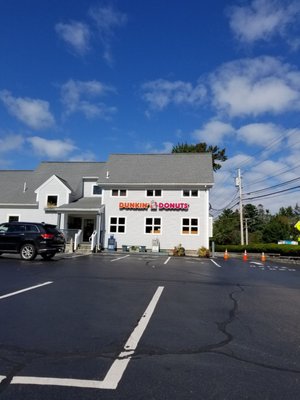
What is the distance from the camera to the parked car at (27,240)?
55.5ft

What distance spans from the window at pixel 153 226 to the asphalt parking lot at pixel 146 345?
21.6 meters

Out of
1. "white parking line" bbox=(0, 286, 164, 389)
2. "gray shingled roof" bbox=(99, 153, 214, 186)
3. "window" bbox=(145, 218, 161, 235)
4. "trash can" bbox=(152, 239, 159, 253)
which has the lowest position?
"white parking line" bbox=(0, 286, 164, 389)

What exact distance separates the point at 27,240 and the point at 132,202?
14778 millimetres

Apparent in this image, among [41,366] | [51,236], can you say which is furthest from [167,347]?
[51,236]

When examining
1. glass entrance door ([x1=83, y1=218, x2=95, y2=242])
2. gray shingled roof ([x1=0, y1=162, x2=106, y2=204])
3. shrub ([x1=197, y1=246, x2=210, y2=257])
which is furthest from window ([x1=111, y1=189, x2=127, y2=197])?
shrub ([x1=197, y1=246, x2=210, y2=257])

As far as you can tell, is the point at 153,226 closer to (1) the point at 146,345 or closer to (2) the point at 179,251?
(2) the point at 179,251

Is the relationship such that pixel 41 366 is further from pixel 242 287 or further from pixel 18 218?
pixel 18 218

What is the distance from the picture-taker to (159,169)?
108 feet

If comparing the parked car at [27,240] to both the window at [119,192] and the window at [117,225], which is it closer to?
the window at [117,225]

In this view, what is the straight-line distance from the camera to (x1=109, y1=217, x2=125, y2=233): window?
101ft

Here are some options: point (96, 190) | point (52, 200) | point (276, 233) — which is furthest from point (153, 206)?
point (276, 233)

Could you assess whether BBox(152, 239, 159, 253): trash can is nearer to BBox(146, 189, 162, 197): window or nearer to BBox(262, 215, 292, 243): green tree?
BBox(146, 189, 162, 197): window

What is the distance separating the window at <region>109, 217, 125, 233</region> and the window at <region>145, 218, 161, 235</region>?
216 cm

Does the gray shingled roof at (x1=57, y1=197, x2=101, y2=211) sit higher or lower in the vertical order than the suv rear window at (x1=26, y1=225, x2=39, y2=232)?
higher
